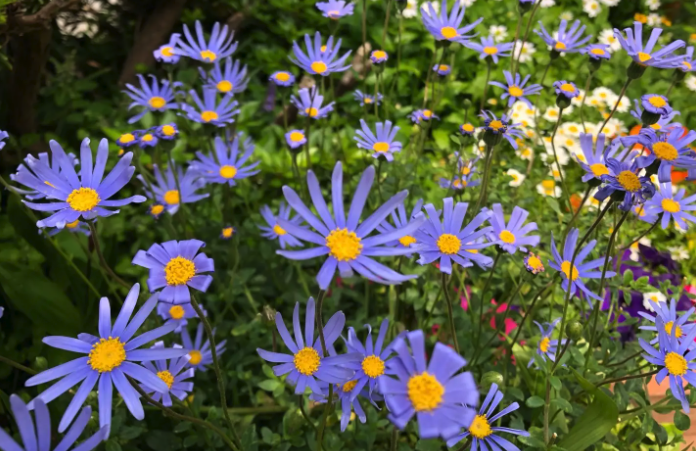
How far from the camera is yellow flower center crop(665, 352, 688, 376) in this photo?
69cm

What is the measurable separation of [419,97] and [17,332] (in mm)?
1381

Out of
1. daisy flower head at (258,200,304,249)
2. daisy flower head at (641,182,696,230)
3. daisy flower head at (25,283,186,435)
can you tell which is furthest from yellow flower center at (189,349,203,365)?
daisy flower head at (641,182,696,230)

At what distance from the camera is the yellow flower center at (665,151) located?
2.19ft

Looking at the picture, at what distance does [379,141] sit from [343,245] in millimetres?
551

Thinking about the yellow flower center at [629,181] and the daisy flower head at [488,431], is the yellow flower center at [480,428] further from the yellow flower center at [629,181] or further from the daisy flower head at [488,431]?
the yellow flower center at [629,181]

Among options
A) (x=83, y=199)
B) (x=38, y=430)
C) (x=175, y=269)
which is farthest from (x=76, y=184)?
(x=38, y=430)

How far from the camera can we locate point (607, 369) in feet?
2.73

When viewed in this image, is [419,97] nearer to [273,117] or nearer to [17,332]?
[273,117]

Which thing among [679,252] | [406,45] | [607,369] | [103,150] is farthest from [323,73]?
[679,252]

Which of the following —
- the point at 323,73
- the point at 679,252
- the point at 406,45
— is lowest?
the point at 679,252

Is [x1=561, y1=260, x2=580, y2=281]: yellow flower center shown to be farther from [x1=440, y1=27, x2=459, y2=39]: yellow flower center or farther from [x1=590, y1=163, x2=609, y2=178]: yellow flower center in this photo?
[x1=440, y1=27, x2=459, y2=39]: yellow flower center

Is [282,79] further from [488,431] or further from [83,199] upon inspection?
[488,431]

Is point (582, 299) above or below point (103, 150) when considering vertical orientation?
below

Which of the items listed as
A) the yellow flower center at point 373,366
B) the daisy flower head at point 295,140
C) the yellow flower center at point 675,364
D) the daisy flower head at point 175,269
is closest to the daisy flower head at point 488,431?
the yellow flower center at point 373,366
